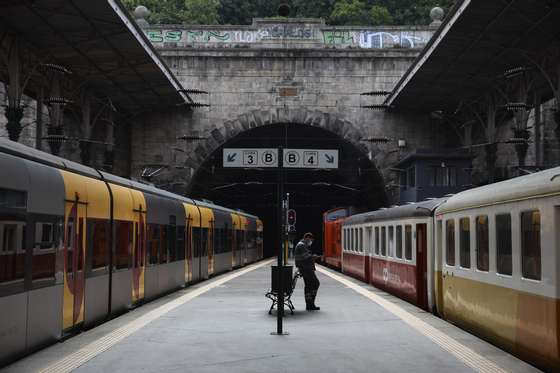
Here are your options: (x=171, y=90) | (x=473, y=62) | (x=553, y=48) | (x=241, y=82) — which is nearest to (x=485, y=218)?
(x=553, y=48)

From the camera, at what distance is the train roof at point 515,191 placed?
8758 millimetres

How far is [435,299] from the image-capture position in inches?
611

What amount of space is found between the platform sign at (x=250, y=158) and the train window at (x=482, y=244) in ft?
10.2

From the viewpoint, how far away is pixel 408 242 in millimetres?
18453

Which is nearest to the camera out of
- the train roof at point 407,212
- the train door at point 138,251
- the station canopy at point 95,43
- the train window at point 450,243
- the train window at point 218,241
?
the train window at point 450,243

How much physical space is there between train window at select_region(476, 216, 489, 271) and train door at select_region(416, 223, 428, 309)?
4.64 m

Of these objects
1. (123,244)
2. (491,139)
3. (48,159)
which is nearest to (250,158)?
(48,159)

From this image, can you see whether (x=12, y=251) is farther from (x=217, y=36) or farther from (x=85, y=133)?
(x=217, y=36)

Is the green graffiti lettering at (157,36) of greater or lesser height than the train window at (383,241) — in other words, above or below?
above

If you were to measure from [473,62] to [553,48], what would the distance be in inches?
197

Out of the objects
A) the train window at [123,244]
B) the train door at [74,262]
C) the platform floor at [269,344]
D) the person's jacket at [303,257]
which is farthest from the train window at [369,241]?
the train door at [74,262]

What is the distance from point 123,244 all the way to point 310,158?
4.74 metres

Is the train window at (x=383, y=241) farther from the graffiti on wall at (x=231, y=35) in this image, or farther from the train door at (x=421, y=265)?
the graffiti on wall at (x=231, y=35)

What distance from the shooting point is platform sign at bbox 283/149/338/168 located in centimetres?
1195
